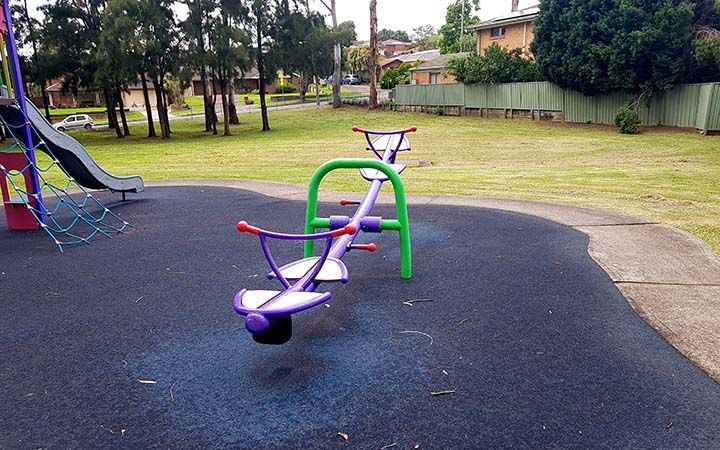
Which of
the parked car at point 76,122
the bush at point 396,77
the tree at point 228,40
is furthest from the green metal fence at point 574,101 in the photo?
the parked car at point 76,122

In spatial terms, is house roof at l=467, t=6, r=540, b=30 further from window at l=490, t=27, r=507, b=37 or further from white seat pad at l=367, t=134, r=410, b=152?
white seat pad at l=367, t=134, r=410, b=152

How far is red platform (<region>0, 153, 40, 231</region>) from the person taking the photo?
6984 millimetres

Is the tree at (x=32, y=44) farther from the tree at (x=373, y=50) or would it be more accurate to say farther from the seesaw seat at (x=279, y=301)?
the seesaw seat at (x=279, y=301)

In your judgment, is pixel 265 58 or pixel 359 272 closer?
pixel 359 272

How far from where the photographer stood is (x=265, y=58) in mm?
28875

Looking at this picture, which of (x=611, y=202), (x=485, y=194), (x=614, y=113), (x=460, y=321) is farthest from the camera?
(x=614, y=113)

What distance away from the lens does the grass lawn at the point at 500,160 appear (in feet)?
28.6

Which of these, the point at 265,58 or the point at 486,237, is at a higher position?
the point at 265,58

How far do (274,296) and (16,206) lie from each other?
566cm

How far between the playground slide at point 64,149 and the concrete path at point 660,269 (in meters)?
4.87

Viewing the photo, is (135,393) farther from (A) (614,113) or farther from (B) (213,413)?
(A) (614,113)

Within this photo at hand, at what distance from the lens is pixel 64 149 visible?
7.23m

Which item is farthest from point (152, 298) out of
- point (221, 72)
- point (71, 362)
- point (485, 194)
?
point (221, 72)

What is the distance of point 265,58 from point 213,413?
28.2 meters
